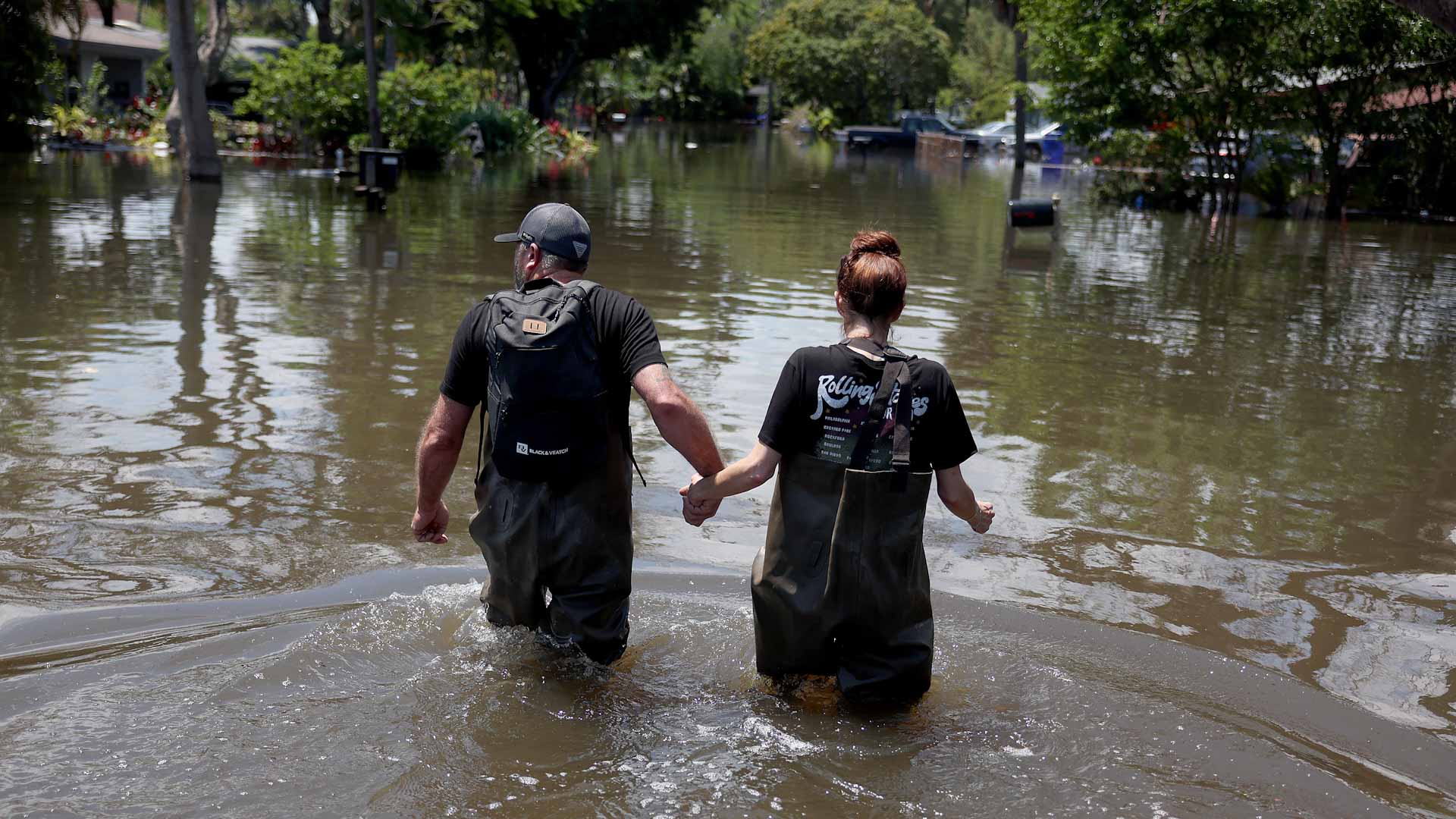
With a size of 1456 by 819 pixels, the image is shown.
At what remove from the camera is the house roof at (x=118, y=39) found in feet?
144

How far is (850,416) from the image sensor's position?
4.01 metres

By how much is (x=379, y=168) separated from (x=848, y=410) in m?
21.2

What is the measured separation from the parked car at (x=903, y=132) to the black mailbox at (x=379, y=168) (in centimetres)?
3641

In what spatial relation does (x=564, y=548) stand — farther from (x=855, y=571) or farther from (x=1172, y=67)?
(x=1172, y=67)

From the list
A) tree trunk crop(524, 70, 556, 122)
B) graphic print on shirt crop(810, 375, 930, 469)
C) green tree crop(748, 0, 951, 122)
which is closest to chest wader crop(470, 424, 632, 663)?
graphic print on shirt crop(810, 375, 930, 469)

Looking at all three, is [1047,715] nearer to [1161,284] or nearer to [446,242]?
[1161,284]

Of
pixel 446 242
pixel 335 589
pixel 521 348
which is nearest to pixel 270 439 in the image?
pixel 335 589

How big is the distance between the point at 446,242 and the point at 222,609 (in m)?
12.4

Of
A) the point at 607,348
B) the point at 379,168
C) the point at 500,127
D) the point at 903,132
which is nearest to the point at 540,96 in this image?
the point at 500,127

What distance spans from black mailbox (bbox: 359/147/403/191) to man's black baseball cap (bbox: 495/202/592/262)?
19835 mm

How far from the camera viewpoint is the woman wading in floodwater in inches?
157

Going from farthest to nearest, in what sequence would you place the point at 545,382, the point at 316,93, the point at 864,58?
the point at 864,58
the point at 316,93
the point at 545,382

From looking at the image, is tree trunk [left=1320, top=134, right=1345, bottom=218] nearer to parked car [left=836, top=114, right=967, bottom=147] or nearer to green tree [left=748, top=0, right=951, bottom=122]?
parked car [left=836, top=114, right=967, bottom=147]

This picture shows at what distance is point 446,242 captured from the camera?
17.1 m
